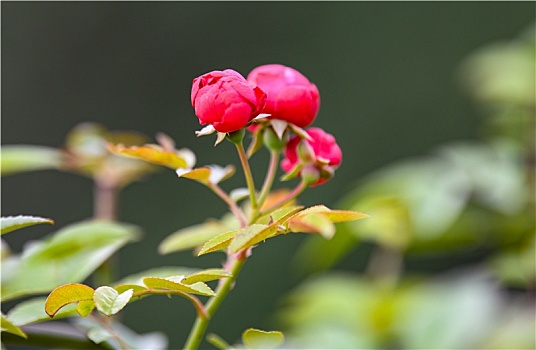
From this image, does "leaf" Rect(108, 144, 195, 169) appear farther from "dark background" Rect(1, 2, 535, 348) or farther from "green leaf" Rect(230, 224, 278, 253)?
"dark background" Rect(1, 2, 535, 348)

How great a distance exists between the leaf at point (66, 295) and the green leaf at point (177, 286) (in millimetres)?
30

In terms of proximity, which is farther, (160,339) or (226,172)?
(160,339)

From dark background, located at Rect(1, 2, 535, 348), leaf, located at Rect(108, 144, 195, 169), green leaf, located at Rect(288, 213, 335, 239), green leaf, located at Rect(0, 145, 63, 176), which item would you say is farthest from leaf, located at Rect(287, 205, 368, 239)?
dark background, located at Rect(1, 2, 535, 348)

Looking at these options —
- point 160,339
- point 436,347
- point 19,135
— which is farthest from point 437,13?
point 160,339

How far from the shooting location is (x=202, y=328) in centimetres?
43

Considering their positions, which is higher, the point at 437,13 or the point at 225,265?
the point at 437,13

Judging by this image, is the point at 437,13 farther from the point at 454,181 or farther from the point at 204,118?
the point at 204,118

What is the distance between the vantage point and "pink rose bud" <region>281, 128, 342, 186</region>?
0.45 m

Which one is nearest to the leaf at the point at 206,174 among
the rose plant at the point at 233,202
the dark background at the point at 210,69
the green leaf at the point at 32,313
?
the rose plant at the point at 233,202

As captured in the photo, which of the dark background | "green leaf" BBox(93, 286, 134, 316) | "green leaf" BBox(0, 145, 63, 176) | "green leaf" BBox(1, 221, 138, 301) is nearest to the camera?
"green leaf" BBox(93, 286, 134, 316)

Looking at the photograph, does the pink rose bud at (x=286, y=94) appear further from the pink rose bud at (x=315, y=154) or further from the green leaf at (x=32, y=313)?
the green leaf at (x=32, y=313)

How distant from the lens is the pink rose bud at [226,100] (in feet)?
1.26

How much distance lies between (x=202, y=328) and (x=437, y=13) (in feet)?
9.90

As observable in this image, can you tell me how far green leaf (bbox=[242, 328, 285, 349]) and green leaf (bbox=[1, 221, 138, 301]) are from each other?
0.45 ft
